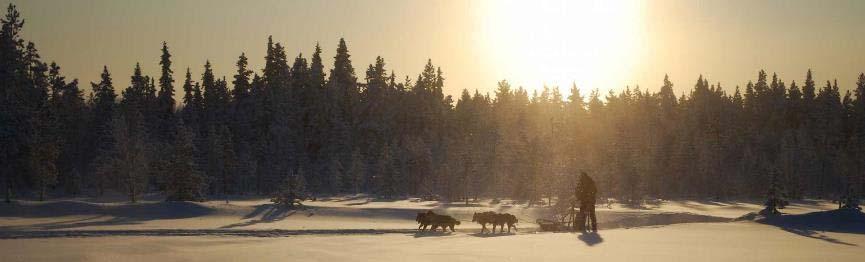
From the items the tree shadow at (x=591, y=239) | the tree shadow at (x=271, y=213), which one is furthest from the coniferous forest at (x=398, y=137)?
the tree shadow at (x=591, y=239)

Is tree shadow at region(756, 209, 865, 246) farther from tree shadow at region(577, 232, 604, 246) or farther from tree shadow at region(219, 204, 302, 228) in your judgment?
tree shadow at region(219, 204, 302, 228)

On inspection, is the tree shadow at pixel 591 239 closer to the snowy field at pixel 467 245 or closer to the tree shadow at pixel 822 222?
the snowy field at pixel 467 245

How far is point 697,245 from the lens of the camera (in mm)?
15523

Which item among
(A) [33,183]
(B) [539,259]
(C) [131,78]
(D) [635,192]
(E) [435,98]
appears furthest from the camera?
(E) [435,98]

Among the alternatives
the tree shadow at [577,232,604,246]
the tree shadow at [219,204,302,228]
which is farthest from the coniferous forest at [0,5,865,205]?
the tree shadow at [577,232,604,246]

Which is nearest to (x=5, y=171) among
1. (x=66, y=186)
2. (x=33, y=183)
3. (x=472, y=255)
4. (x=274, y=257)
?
(x=33, y=183)

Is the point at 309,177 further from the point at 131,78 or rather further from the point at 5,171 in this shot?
the point at 5,171

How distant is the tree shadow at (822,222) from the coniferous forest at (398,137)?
22.2 m

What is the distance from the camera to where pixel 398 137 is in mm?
98000

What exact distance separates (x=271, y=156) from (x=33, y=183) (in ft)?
137

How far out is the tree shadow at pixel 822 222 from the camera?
2156cm

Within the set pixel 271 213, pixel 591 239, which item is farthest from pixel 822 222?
pixel 271 213

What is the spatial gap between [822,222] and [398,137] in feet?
254

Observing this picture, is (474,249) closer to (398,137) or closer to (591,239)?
(591,239)
